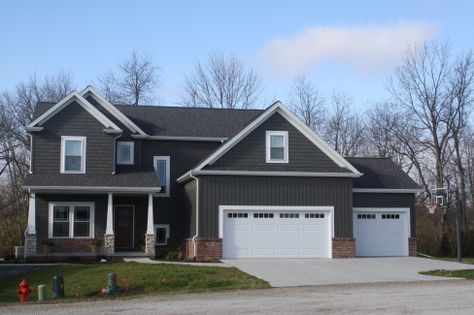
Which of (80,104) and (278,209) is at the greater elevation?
(80,104)

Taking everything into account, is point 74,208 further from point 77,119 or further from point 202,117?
point 202,117

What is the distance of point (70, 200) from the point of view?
31.0 meters

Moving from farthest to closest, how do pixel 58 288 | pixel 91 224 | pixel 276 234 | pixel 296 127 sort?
pixel 91 224, pixel 296 127, pixel 276 234, pixel 58 288

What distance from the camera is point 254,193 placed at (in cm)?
2923

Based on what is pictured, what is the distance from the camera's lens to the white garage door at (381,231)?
31.4 meters

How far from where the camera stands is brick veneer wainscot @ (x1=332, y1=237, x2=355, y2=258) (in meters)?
29.4

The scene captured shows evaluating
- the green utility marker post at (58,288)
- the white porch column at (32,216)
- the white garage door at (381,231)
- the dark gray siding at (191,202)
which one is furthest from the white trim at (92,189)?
the green utility marker post at (58,288)

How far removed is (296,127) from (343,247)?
559 centimetres

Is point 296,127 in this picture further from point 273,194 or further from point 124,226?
point 124,226

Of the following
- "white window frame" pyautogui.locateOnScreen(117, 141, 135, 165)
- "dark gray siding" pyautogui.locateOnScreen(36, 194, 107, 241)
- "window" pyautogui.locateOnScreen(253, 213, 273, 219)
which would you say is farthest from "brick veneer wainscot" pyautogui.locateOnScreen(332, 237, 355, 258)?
"dark gray siding" pyautogui.locateOnScreen(36, 194, 107, 241)

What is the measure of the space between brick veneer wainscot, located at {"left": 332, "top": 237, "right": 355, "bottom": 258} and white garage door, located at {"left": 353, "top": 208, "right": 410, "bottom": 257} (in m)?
1.78

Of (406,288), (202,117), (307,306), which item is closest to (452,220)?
(202,117)

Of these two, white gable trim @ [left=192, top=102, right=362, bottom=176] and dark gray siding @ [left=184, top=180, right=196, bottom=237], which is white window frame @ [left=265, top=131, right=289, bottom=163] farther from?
dark gray siding @ [left=184, top=180, right=196, bottom=237]

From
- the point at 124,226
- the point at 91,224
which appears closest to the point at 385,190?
the point at 124,226
